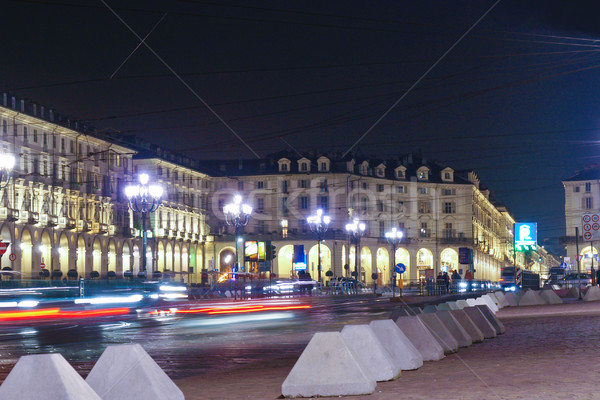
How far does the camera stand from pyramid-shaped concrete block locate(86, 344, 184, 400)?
27.3ft

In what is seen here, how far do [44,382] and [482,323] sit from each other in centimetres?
1254

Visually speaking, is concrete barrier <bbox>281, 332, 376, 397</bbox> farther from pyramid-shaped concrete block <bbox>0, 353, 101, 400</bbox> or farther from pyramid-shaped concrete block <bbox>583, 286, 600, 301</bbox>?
pyramid-shaped concrete block <bbox>583, 286, 600, 301</bbox>

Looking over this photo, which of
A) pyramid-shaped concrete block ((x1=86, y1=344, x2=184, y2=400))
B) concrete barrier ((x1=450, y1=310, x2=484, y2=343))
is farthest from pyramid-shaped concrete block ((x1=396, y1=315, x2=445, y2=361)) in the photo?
pyramid-shaped concrete block ((x1=86, y1=344, x2=184, y2=400))

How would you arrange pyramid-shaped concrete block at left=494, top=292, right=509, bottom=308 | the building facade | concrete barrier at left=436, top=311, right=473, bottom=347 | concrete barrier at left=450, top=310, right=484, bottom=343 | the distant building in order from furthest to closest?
the distant building
the building facade
pyramid-shaped concrete block at left=494, top=292, right=509, bottom=308
concrete barrier at left=450, top=310, right=484, bottom=343
concrete barrier at left=436, top=311, right=473, bottom=347

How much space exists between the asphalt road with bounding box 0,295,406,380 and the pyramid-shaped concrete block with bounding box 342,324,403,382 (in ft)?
9.94

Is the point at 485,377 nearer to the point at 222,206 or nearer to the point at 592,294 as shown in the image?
the point at 592,294

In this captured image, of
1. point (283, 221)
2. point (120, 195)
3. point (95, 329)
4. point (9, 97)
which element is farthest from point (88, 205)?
point (95, 329)

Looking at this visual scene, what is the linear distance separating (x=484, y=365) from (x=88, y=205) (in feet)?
270

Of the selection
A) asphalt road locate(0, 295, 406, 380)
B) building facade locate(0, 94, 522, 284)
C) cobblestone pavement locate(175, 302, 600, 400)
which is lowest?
asphalt road locate(0, 295, 406, 380)

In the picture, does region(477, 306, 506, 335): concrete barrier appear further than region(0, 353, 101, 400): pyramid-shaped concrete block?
Yes

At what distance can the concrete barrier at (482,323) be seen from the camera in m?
18.5

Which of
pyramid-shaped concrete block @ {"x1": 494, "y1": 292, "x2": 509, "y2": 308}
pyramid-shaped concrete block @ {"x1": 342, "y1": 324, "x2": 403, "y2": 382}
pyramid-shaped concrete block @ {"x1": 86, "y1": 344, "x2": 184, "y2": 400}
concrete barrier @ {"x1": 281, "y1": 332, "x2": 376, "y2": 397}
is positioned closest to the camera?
pyramid-shaped concrete block @ {"x1": 86, "y1": 344, "x2": 184, "y2": 400}

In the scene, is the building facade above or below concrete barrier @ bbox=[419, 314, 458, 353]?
above

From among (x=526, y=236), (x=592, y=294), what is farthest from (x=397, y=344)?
(x=526, y=236)
